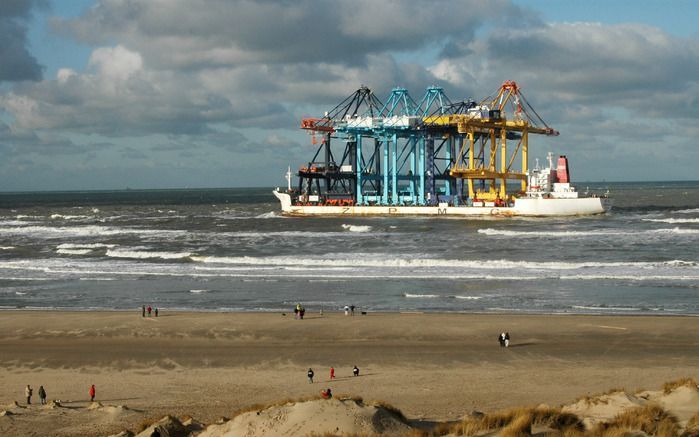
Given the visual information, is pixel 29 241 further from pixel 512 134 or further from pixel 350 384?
pixel 512 134

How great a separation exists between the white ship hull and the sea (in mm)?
9938

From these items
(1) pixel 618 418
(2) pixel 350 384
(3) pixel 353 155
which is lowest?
(2) pixel 350 384

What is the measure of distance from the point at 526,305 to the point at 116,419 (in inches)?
701

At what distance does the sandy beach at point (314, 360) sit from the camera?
15.8 metres

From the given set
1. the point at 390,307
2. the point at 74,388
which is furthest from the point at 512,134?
the point at 74,388

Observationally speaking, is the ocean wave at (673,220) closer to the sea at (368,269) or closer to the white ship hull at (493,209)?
the sea at (368,269)

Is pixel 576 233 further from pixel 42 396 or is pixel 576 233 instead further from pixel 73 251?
pixel 42 396

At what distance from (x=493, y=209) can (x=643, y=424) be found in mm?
71286

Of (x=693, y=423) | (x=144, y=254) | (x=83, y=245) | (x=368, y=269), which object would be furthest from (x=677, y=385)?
(x=83, y=245)

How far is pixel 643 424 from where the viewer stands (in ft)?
34.0

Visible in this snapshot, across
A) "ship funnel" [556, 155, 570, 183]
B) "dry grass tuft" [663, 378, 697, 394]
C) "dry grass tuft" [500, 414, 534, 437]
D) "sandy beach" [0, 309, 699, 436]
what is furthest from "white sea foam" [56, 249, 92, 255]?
"ship funnel" [556, 155, 570, 183]

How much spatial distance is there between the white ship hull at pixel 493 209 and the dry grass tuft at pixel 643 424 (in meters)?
68.6

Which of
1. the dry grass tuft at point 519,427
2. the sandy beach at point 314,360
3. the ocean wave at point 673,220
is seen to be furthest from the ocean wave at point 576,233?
the dry grass tuft at point 519,427

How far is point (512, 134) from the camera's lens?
88.4 meters
